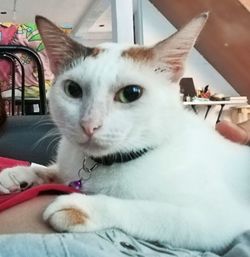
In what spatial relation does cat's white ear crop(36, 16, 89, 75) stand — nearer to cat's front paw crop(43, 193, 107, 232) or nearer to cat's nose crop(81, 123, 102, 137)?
cat's nose crop(81, 123, 102, 137)

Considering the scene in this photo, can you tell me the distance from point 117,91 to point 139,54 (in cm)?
9

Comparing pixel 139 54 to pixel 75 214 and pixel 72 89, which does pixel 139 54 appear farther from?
pixel 75 214

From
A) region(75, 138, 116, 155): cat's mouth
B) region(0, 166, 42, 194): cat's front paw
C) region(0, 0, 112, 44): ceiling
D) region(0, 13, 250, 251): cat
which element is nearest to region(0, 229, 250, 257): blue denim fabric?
region(0, 13, 250, 251): cat

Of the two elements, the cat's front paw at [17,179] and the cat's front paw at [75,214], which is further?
the cat's front paw at [17,179]

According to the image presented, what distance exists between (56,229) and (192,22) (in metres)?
0.38

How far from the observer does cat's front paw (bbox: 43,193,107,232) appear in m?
0.56

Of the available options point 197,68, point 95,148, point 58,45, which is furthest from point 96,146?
point 197,68

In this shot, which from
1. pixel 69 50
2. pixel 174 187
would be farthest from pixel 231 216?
pixel 69 50

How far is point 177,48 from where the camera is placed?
732mm

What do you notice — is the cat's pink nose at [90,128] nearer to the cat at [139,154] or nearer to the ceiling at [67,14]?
the cat at [139,154]

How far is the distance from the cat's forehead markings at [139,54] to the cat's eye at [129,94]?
0.19 ft

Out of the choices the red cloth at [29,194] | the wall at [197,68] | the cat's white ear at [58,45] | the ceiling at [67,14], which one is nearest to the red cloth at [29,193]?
the red cloth at [29,194]

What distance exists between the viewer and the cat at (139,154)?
0.61m

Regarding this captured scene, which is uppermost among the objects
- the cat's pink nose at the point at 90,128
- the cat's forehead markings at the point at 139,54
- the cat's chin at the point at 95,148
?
the cat's forehead markings at the point at 139,54
